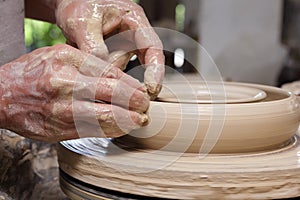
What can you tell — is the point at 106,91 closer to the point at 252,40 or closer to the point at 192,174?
the point at 192,174

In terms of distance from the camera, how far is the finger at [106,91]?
1019mm

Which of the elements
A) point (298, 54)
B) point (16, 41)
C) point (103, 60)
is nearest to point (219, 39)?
point (298, 54)

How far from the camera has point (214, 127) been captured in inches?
43.0

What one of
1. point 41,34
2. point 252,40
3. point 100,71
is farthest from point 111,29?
point 41,34

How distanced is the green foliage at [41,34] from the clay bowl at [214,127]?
4782mm

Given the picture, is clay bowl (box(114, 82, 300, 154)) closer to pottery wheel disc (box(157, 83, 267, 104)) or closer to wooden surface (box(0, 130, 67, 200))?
pottery wheel disc (box(157, 83, 267, 104))

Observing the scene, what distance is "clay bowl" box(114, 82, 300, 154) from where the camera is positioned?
43.1 inches

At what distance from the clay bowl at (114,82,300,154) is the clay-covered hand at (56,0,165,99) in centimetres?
8

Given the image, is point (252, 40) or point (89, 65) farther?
point (252, 40)

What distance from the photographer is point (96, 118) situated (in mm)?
1027

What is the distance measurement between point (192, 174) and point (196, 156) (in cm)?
11

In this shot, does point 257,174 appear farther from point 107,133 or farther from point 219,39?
point 219,39

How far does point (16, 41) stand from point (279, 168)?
0.91 m

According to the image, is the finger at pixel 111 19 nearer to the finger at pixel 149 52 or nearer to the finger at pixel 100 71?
the finger at pixel 149 52
